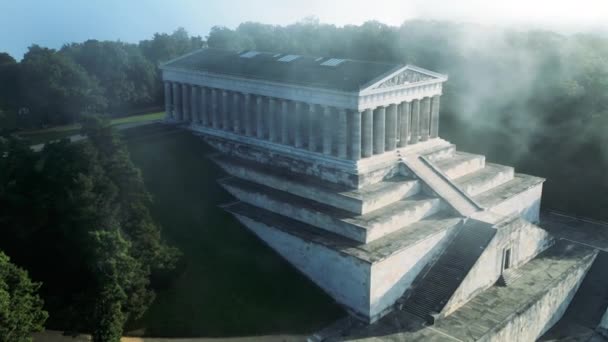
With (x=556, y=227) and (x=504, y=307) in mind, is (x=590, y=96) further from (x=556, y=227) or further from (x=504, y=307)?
(x=504, y=307)

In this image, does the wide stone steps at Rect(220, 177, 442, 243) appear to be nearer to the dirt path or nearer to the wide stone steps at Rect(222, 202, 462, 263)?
the wide stone steps at Rect(222, 202, 462, 263)

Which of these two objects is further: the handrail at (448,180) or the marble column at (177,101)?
the marble column at (177,101)

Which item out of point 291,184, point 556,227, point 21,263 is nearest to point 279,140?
point 291,184

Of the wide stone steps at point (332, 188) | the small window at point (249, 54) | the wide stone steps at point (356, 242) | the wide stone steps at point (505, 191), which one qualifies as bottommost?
the wide stone steps at point (356, 242)

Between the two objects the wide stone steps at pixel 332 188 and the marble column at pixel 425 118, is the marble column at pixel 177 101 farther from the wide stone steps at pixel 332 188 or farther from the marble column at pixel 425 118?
the marble column at pixel 425 118

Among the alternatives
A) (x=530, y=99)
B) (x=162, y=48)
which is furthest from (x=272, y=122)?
(x=162, y=48)


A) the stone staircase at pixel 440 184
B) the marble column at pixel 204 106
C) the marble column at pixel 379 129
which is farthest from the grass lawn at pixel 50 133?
the stone staircase at pixel 440 184
